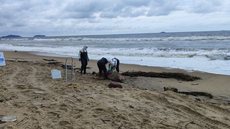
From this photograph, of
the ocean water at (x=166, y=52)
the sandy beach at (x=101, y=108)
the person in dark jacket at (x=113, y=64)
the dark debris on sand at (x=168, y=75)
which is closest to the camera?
the sandy beach at (x=101, y=108)

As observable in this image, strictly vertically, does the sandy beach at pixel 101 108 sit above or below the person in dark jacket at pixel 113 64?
below

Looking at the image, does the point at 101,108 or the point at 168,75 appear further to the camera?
the point at 168,75

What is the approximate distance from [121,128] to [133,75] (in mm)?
8948

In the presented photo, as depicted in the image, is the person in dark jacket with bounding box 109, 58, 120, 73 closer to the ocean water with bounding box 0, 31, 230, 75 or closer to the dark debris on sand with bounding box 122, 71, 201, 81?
the dark debris on sand with bounding box 122, 71, 201, 81

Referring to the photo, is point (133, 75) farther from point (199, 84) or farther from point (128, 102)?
point (128, 102)

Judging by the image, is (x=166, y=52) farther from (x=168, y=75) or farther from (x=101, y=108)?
(x=101, y=108)

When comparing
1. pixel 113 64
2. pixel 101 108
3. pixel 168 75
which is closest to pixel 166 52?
pixel 168 75

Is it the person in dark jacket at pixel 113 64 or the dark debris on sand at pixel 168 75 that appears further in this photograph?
the dark debris on sand at pixel 168 75

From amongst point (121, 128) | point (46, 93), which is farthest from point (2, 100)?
point (121, 128)

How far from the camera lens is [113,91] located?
9.91 meters

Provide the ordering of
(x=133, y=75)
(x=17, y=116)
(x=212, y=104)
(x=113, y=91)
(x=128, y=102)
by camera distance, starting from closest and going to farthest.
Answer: (x=17, y=116)
(x=128, y=102)
(x=212, y=104)
(x=113, y=91)
(x=133, y=75)

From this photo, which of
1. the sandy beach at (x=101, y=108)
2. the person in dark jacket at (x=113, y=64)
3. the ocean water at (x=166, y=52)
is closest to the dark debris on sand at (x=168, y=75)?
the person in dark jacket at (x=113, y=64)

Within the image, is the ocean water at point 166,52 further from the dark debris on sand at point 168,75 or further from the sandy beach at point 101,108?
the sandy beach at point 101,108

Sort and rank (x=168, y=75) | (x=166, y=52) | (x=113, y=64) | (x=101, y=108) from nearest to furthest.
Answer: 1. (x=101, y=108)
2. (x=113, y=64)
3. (x=168, y=75)
4. (x=166, y=52)
